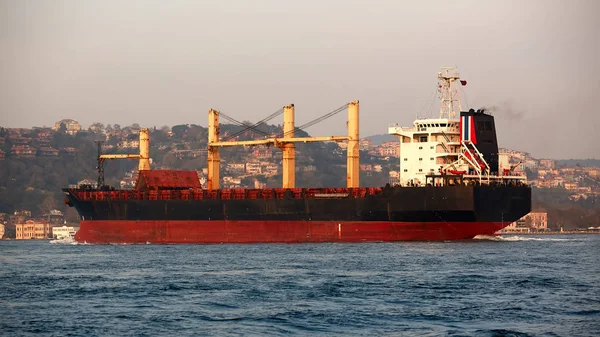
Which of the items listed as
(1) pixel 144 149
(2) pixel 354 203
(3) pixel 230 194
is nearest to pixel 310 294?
(2) pixel 354 203

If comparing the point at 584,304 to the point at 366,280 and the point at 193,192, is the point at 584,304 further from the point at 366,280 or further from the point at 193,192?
the point at 193,192

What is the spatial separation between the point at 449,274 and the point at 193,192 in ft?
114

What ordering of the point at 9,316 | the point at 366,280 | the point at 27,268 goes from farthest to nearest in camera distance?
1. the point at 27,268
2. the point at 366,280
3. the point at 9,316

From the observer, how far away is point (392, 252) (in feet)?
178

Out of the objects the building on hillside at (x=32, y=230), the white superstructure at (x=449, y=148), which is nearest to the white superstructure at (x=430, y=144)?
the white superstructure at (x=449, y=148)

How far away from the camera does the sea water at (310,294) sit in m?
29.4

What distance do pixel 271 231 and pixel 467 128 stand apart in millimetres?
15150

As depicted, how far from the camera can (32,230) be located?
157 meters

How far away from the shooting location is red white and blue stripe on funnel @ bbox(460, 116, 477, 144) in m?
66.9

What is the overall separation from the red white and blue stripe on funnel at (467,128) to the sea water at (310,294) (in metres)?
13.7

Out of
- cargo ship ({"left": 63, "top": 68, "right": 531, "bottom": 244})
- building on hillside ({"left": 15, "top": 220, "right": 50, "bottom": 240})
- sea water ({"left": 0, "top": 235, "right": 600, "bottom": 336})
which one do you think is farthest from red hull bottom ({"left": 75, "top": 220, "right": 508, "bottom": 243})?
building on hillside ({"left": 15, "top": 220, "right": 50, "bottom": 240})

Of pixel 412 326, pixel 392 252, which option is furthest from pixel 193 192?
pixel 412 326

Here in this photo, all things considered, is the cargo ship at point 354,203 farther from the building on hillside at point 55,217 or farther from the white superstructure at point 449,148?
the building on hillside at point 55,217

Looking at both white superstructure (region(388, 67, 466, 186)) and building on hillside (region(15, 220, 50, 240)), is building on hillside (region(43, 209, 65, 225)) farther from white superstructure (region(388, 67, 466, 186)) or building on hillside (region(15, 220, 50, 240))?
white superstructure (region(388, 67, 466, 186))
